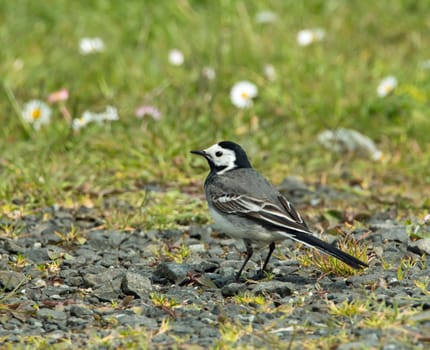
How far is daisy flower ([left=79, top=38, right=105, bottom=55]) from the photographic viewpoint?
10.7 metres

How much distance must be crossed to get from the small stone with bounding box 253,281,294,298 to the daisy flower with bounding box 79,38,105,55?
5.49 m

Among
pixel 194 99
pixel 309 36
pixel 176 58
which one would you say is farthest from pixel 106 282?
pixel 309 36

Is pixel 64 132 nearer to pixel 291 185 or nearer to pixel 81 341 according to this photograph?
pixel 291 185

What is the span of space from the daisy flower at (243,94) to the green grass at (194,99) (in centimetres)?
10

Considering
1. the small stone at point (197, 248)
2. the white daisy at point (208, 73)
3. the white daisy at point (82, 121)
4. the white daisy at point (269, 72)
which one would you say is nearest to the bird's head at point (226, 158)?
the small stone at point (197, 248)

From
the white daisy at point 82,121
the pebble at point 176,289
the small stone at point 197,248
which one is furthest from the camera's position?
the white daisy at point 82,121

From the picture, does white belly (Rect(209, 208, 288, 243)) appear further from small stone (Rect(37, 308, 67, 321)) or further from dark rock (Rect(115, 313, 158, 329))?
small stone (Rect(37, 308, 67, 321))

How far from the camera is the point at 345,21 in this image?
12047 mm

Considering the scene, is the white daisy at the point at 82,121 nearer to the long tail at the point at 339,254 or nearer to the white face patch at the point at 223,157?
the white face patch at the point at 223,157

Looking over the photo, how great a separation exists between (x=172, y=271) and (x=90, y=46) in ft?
16.6

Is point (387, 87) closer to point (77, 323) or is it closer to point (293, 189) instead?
point (293, 189)

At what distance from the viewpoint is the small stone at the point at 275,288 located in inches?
228

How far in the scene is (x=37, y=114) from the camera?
31.8ft

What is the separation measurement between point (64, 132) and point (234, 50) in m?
2.64
